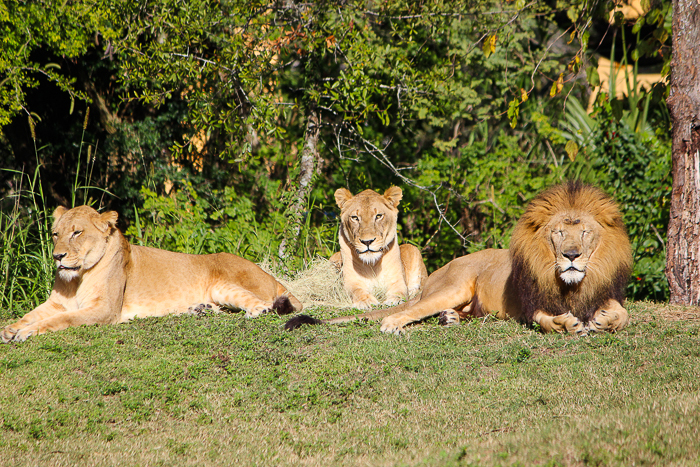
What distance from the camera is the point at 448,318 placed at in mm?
5820

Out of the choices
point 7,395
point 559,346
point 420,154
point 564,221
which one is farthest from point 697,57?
point 7,395

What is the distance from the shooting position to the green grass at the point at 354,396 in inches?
126

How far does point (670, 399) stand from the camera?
11.6ft

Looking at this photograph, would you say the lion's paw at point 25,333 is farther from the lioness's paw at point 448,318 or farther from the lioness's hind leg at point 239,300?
the lioness's paw at point 448,318

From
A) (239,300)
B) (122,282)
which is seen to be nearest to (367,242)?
(239,300)

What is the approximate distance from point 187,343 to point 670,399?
356 centimetres

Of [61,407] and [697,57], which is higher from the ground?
[697,57]

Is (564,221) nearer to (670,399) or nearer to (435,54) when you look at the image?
(670,399)

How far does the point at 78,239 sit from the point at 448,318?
349 cm

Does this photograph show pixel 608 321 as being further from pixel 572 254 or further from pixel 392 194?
pixel 392 194

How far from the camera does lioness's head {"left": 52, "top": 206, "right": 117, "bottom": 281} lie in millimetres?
5883

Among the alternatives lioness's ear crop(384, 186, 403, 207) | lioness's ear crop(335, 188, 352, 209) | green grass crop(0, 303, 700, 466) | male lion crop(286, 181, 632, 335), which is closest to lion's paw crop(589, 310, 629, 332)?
male lion crop(286, 181, 632, 335)

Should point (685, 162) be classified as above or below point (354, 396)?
above

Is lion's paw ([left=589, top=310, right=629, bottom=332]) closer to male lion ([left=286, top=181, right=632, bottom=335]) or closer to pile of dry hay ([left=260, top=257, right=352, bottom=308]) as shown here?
male lion ([left=286, top=181, right=632, bottom=335])
